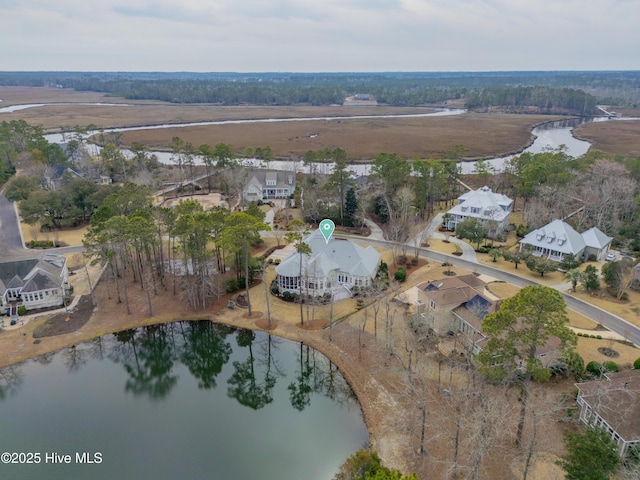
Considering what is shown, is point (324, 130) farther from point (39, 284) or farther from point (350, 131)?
point (39, 284)

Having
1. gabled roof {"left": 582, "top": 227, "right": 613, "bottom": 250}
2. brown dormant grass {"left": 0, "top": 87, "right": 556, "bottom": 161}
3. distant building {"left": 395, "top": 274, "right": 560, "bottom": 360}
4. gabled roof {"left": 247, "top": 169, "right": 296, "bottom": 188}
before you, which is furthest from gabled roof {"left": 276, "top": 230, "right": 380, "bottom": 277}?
brown dormant grass {"left": 0, "top": 87, "right": 556, "bottom": 161}

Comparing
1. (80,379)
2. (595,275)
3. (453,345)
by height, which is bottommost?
(80,379)

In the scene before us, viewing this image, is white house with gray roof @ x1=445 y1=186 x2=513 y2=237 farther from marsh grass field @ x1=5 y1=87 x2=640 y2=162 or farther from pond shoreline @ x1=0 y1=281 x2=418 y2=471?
marsh grass field @ x1=5 y1=87 x2=640 y2=162

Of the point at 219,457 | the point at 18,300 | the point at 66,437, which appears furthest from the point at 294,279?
the point at 18,300

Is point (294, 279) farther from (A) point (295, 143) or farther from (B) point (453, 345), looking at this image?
(A) point (295, 143)

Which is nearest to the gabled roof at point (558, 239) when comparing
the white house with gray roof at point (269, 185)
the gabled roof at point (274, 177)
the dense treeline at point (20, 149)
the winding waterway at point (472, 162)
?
the winding waterway at point (472, 162)

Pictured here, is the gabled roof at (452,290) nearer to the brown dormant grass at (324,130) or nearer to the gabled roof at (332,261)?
the gabled roof at (332,261)

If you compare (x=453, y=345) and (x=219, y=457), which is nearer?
(x=219, y=457)
